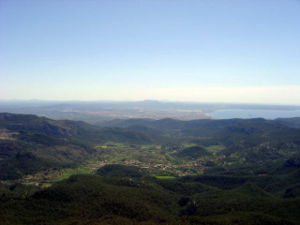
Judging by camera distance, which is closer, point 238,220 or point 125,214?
point 238,220

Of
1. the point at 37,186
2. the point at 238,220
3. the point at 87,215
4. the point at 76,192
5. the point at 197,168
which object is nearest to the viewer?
the point at 238,220

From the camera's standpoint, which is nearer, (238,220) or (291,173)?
(238,220)

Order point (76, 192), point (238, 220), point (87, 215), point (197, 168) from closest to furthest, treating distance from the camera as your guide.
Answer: point (238, 220) < point (87, 215) < point (76, 192) < point (197, 168)

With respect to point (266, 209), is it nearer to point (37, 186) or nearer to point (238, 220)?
point (238, 220)

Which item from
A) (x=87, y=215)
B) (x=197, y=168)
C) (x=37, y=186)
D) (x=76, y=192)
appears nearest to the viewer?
(x=87, y=215)

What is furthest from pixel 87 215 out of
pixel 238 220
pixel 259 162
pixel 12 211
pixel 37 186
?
pixel 259 162

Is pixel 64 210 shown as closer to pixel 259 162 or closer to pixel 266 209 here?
pixel 266 209

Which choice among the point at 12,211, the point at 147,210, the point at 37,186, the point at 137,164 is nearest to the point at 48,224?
the point at 12,211

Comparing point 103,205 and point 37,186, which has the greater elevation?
point 103,205

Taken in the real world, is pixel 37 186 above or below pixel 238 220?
below
